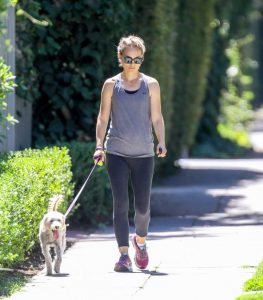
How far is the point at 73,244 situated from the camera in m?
9.82

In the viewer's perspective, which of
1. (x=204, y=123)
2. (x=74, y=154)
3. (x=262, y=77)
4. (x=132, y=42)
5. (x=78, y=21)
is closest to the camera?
(x=132, y=42)

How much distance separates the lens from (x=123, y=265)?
8078mm

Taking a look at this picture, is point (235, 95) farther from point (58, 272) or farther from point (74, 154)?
point (58, 272)

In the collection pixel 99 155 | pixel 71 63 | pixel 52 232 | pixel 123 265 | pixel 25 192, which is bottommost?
pixel 123 265

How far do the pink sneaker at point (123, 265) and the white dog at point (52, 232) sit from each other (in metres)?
0.48

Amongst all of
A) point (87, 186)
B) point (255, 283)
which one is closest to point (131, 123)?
point (255, 283)

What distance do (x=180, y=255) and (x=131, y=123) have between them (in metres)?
1.57

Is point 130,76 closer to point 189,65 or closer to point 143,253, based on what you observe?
point 143,253

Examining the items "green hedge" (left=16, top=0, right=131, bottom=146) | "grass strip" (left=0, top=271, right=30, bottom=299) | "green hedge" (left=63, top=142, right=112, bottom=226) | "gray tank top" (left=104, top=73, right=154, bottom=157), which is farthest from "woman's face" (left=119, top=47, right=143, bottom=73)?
"green hedge" (left=16, top=0, right=131, bottom=146)

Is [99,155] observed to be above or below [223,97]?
above

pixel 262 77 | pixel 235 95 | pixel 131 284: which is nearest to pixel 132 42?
pixel 131 284

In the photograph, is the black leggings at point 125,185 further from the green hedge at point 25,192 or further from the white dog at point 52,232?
the green hedge at point 25,192

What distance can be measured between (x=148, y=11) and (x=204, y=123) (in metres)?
11.5

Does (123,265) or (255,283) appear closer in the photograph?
(255,283)
